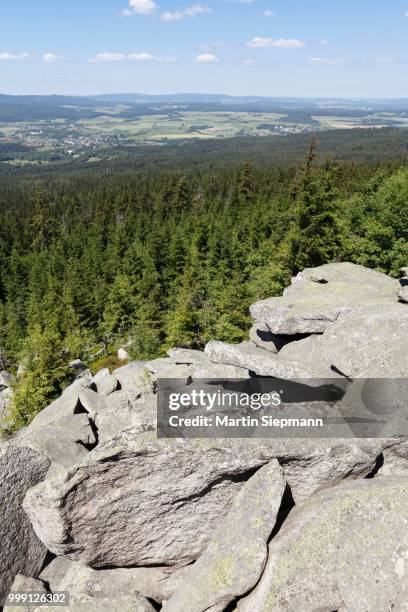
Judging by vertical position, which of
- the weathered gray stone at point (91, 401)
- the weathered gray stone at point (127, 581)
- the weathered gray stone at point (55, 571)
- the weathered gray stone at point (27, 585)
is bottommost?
the weathered gray stone at point (55, 571)

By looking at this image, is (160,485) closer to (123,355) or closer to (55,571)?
(55,571)

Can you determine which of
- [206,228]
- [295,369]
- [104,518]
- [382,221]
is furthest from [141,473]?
[206,228]

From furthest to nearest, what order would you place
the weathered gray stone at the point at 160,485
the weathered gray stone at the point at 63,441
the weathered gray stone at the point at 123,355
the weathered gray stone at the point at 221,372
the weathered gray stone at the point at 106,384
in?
the weathered gray stone at the point at 123,355 → the weathered gray stone at the point at 106,384 → the weathered gray stone at the point at 63,441 → the weathered gray stone at the point at 221,372 → the weathered gray stone at the point at 160,485

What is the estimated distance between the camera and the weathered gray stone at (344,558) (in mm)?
9977

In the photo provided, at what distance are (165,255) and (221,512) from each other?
7927cm

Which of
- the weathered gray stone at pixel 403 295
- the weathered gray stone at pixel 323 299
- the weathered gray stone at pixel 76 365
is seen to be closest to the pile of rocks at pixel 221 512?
the weathered gray stone at pixel 323 299

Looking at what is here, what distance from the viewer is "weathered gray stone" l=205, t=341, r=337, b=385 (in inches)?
593

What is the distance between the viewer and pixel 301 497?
1330 centimetres

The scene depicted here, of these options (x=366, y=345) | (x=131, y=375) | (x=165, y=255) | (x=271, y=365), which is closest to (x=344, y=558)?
(x=271, y=365)

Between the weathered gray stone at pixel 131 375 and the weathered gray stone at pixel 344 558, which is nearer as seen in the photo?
the weathered gray stone at pixel 344 558

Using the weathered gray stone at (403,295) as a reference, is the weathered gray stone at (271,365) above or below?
below

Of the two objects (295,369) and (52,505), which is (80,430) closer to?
(52,505)

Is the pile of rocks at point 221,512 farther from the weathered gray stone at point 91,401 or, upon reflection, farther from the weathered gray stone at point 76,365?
the weathered gray stone at point 76,365

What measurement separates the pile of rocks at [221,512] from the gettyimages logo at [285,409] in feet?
1.22
